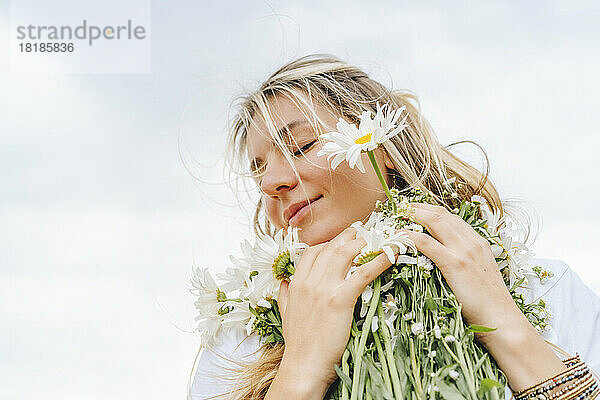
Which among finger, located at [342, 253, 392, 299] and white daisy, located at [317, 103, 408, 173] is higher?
white daisy, located at [317, 103, 408, 173]

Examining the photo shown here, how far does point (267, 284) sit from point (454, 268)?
0.31 meters

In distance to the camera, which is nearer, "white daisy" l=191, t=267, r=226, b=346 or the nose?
"white daisy" l=191, t=267, r=226, b=346

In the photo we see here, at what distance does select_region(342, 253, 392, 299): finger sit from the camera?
0.84 m

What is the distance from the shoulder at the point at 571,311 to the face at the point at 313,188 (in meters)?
0.37

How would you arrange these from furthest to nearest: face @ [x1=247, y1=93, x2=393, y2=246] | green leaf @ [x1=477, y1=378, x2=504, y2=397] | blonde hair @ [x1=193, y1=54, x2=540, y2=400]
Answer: blonde hair @ [x1=193, y1=54, x2=540, y2=400] → face @ [x1=247, y1=93, x2=393, y2=246] → green leaf @ [x1=477, y1=378, x2=504, y2=397]

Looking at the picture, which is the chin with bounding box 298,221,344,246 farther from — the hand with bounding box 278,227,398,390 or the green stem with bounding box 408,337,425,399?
the green stem with bounding box 408,337,425,399

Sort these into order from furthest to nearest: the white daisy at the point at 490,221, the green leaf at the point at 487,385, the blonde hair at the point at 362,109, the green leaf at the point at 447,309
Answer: the blonde hair at the point at 362,109
the white daisy at the point at 490,221
the green leaf at the point at 447,309
the green leaf at the point at 487,385

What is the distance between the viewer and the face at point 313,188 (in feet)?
4.00

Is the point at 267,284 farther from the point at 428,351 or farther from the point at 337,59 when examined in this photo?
the point at 337,59

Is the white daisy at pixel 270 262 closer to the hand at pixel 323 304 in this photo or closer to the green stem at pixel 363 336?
the hand at pixel 323 304

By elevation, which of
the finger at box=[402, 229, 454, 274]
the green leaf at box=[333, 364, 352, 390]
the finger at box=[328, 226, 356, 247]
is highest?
the finger at box=[402, 229, 454, 274]

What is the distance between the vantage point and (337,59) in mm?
1535

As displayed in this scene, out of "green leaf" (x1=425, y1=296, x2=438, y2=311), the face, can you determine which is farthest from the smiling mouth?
"green leaf" (x1=425, y1=296, x2=438, y2=311)

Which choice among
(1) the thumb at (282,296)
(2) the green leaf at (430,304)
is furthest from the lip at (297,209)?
(2) the green leaf at (430,304)
